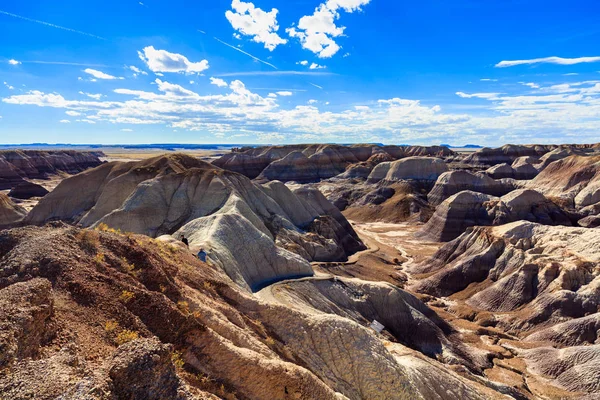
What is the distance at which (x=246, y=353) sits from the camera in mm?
9930

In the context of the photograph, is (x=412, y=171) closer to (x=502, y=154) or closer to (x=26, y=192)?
(x=502, y=154)

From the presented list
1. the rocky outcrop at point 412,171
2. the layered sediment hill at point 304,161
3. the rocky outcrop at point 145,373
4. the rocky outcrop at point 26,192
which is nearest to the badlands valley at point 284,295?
the rocky outcrop at point 145,373

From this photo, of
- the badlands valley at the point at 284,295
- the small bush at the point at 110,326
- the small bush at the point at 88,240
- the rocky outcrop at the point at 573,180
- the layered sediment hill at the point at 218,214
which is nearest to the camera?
the badlands valley at the point at 284,295

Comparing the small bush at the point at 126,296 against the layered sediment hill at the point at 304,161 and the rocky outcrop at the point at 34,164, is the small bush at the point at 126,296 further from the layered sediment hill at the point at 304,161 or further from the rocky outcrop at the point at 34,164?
the rocky outcrop at the point at 34,164

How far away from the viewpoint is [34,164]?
120 m

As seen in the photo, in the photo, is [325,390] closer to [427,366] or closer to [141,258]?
[141,258]

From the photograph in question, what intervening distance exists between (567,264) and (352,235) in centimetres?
2611

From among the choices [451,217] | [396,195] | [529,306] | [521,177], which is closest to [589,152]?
[521,177]

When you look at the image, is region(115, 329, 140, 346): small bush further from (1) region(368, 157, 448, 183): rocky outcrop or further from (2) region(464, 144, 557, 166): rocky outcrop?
(2) region(464, 144, 557, 166): rocky outcrop

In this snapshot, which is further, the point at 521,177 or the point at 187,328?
the point at 521,177

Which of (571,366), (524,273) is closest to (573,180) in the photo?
(524,273)

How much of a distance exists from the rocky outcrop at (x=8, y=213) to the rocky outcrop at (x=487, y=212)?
203ft

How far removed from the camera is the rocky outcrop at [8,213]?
166 feet

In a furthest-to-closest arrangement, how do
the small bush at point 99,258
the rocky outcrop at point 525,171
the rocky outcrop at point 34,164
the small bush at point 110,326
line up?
the rocky outcrop at point 34,164, the rocky outcrop at point 525,171, the small bush at point 99,258, the small bush at point 110,326
